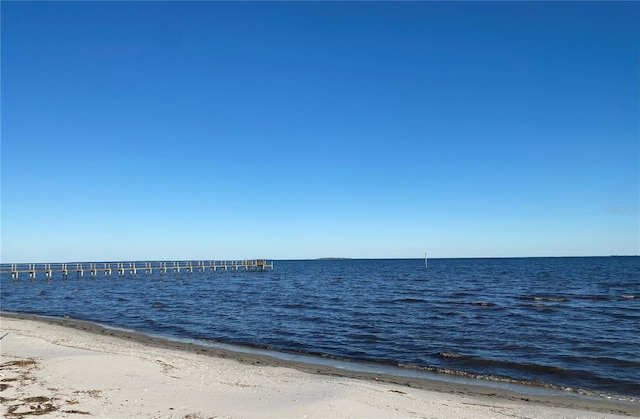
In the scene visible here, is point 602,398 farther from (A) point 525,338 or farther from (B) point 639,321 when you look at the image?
(B) point 639,321

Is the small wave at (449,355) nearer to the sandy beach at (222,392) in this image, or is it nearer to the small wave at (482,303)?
the sandy beach at (222,392)

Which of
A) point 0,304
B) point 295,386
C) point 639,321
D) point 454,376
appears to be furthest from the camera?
point 0,304

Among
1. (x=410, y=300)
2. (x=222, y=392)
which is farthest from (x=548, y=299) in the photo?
(x=222, y=392)

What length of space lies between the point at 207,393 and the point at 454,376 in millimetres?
7840

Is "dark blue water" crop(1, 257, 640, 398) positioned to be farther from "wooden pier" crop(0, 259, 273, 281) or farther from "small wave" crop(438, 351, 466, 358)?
"wooden pier" crop(0, 259, 273, 281)

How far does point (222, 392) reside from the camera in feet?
32.3

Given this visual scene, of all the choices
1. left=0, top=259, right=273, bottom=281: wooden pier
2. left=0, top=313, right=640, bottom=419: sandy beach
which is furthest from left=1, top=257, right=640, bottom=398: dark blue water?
left=0, top=259, right=273, bottom=281: wooden pier

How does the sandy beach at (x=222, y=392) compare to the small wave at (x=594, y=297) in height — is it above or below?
above

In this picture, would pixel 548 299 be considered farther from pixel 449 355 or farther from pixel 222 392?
pixel 222 392

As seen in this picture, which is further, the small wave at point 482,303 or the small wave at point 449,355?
the small wave at point 482,303

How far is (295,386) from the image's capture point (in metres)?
11.0

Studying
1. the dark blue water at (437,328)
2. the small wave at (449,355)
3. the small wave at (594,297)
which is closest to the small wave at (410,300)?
the dark blue water at (437,328)

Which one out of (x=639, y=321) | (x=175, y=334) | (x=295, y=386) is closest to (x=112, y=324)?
(x=175, y=334)

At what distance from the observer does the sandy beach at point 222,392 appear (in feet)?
27.5
